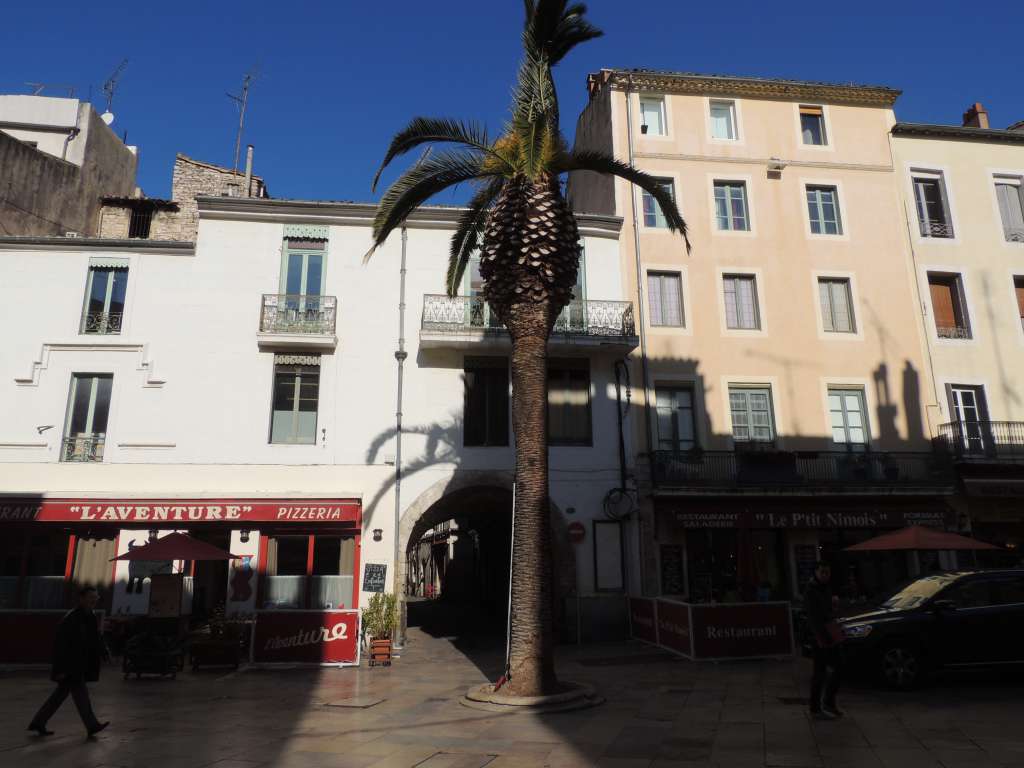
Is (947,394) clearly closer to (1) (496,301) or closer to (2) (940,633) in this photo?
(2) (940,633)

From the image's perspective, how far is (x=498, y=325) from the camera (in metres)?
18.2

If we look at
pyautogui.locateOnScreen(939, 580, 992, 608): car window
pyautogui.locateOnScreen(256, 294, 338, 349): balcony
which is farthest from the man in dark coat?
pyautogui.locateOnScreen(939, 580, 992, 608): car window

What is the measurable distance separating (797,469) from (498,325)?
8638mm

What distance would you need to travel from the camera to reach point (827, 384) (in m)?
19.9

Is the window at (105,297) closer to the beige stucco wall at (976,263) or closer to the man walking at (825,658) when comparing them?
the man walking at (825,658)

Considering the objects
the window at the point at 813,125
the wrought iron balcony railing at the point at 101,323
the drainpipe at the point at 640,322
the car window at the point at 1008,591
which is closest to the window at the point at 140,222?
the wrought iron balcony railing at the point at 101,323

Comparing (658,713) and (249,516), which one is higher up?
(249,516)

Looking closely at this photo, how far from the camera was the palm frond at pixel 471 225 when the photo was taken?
492 inches

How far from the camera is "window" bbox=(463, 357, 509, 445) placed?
1822 centimetres

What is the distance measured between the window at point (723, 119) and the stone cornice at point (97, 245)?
15.2 m

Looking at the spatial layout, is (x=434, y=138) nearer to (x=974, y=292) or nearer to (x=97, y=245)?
(x=97, y=245)

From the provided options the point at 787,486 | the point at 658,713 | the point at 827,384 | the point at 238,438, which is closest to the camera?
the point at 658,713

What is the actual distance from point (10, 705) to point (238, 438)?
7.58 m

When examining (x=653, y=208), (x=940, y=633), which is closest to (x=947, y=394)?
(x=653, y=208)
